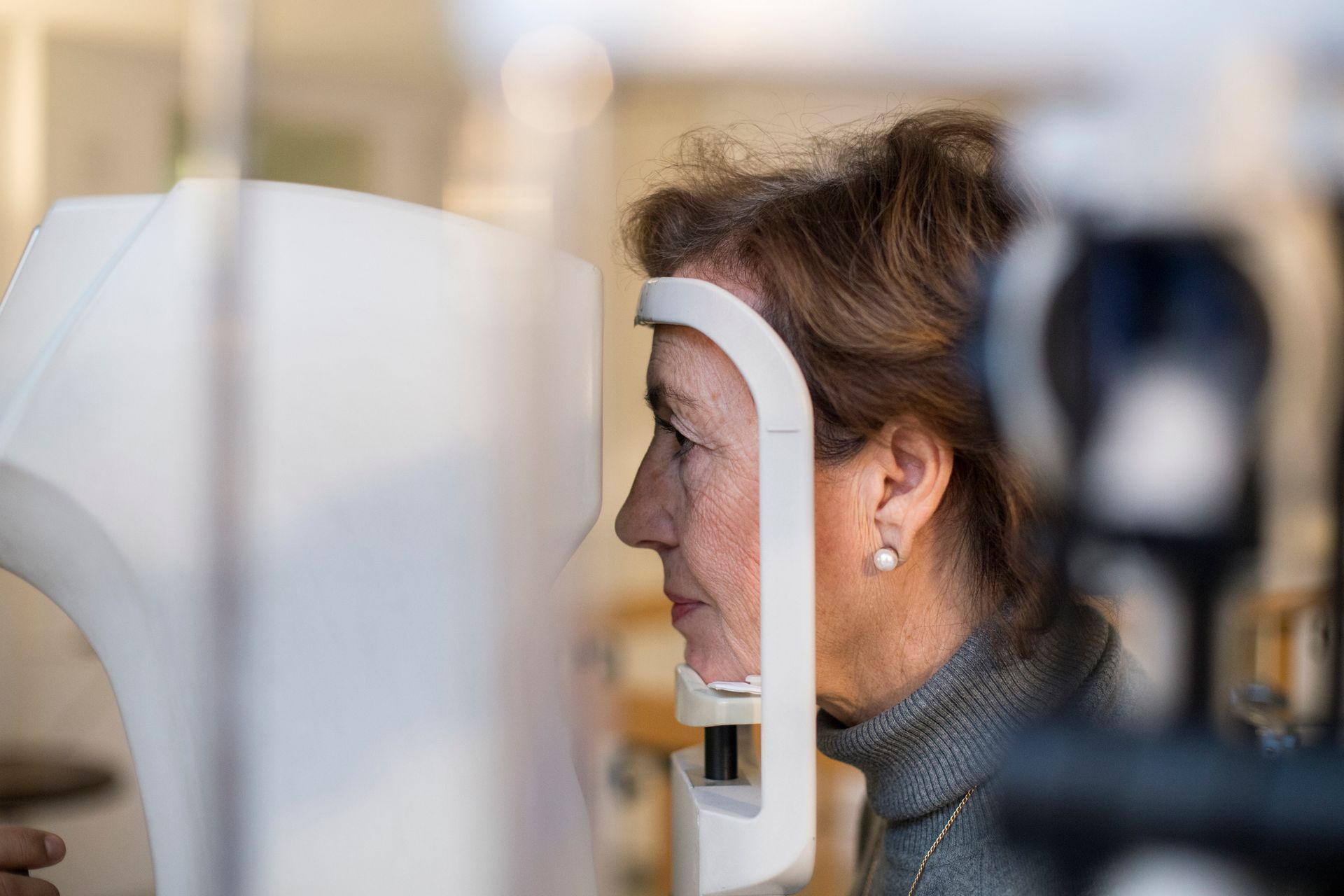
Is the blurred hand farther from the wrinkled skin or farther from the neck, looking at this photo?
the neck

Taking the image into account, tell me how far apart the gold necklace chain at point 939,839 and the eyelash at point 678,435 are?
404 millimetres

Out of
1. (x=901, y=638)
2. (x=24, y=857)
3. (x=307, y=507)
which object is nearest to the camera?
(x=307, y=507)

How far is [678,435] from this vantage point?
957 millimetres

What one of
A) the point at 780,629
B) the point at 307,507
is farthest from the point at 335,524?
the point at 780,629

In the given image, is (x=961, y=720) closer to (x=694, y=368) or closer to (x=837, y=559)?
(x=837, y=559)

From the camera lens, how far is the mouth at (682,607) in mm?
972

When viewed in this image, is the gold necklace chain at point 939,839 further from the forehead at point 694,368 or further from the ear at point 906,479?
the forehead at point 694,368

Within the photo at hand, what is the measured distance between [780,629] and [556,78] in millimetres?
499

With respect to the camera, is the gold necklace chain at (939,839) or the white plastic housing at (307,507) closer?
the white plastic housing at (307,507)

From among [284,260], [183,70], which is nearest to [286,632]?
[284,260]

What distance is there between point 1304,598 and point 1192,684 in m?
0.09

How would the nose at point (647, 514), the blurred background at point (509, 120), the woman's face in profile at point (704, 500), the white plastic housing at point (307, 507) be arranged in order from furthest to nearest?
1. the nose at point (647, 514)
2. the woman's face in profile at point (704, 500)
3. the blurred background at point (509, 120)
4. the white plastic housing at point (307, 507)

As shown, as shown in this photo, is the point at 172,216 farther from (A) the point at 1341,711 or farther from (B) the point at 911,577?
(A) the point at 1341,711

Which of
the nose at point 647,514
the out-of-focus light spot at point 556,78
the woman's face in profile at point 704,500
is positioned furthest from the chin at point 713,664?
the out-of-focus light spot at point 556,78
